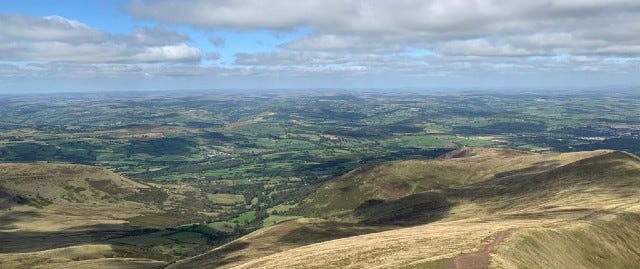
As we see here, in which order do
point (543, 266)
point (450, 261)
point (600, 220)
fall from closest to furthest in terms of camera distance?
1. point (450, 261)
2. point (543, 266)
3. point (600, 220)

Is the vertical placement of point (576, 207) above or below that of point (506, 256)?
below

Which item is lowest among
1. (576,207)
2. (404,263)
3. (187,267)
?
(187,267)

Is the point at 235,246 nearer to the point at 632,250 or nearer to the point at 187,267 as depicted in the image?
the point at 187,267

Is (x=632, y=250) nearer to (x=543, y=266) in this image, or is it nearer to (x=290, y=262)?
(x=543, y=266)

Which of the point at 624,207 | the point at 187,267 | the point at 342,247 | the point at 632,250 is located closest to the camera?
the point at 342,247

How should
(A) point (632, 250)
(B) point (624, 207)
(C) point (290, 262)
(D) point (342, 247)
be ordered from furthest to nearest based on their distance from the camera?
(B) point (624, 207) < (A) point (632, 250) < (D) point (342, 247) < (C) point (290, 262)

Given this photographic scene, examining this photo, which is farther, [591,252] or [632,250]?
[632,250]

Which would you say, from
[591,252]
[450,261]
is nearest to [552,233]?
[591,252]

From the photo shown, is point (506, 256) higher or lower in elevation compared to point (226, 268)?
higher

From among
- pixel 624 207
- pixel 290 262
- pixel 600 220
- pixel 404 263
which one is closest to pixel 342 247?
pixel 290 262
